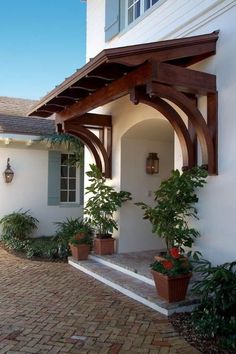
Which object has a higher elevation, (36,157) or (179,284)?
(36,157)

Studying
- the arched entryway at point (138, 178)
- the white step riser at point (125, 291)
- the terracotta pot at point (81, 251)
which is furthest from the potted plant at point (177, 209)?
the terracotta pot at point (81, 251)

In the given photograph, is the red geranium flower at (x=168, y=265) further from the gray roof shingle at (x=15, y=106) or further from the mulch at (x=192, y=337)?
the gray roof shingle at (x=15, y=106)

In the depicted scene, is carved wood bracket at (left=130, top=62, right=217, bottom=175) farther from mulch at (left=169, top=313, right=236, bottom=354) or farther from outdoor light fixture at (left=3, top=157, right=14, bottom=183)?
outdoor light fixture at (left=3, top=157, right=14, bottom=183)

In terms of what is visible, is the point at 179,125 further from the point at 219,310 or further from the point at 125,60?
the point at 219,310

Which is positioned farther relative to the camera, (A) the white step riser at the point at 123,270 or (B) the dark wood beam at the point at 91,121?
(B) the dark wood beam at the point at 91,121

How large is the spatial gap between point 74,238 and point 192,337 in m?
3.94

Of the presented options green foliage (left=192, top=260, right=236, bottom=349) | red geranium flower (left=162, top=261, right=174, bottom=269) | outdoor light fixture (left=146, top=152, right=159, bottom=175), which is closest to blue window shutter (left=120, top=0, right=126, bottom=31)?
outdoor light fixture (left=146, top=152, right=159, bottom=175)

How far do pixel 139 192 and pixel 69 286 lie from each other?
2777mm

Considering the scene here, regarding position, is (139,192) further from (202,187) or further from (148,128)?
(202,187)

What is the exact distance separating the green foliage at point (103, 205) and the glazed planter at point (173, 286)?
270cm

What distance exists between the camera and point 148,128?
732cm

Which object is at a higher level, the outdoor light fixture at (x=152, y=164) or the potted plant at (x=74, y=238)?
the outdoor light fixture at (x=152, y=164)

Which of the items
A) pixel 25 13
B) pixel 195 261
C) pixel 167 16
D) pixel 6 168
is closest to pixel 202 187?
pixel 195 261

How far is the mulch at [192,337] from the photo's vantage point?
11.6ft
